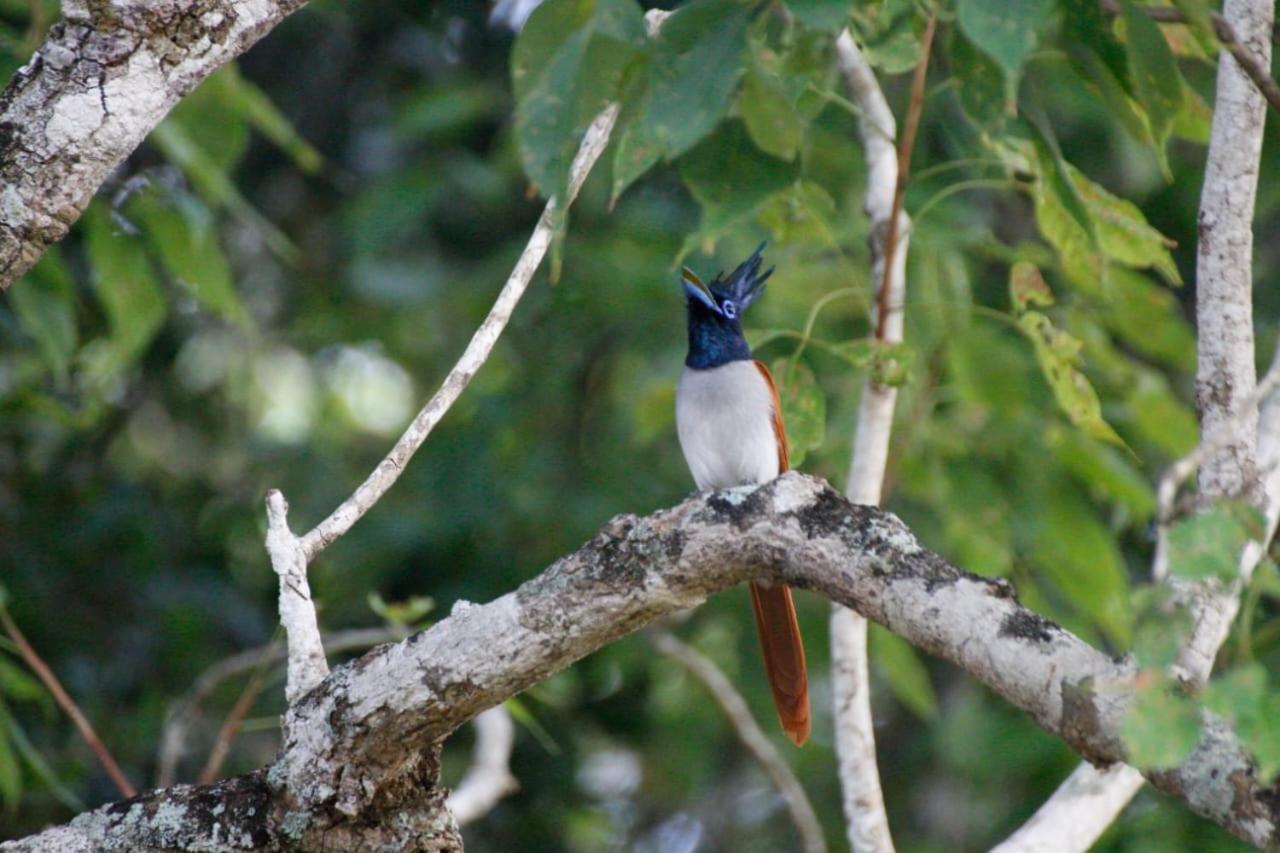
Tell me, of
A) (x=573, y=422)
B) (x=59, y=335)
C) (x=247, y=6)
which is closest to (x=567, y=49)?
(x=247, y=6)

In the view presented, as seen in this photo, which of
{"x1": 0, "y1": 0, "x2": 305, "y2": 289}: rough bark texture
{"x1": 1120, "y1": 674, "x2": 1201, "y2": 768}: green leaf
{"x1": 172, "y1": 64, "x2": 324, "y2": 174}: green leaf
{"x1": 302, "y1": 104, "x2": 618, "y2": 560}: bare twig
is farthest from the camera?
{"x1": 172, "y1": 64, "x2": 324, "y2": 174}: green leaf

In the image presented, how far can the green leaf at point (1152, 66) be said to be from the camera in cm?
207

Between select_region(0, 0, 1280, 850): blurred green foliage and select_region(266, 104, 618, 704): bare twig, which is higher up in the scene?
select_region(266, 104, 618, 704): bare twig

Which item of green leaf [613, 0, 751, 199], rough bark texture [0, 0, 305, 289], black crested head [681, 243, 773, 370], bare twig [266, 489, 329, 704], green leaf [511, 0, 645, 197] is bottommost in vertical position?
black crested head [681, 243, 773, 370]

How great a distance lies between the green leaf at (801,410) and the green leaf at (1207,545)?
1901 mm

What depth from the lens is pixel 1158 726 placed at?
1.55 metres

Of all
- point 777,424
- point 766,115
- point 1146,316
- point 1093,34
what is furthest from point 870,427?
point 1093,34

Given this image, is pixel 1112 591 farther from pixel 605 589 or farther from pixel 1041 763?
pixel 605 589

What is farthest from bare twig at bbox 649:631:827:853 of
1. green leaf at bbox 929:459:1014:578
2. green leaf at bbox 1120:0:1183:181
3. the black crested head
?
green leaf at bbox 1120:0:1183:181

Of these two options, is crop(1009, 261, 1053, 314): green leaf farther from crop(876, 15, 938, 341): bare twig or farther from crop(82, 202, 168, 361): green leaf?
crop(82, 202, 168, 361): green leaf

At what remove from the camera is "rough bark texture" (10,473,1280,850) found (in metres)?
2.17

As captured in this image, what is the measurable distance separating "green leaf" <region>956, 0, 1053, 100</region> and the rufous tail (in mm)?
2391

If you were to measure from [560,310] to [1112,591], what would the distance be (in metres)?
2.50

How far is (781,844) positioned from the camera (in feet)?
23.4
